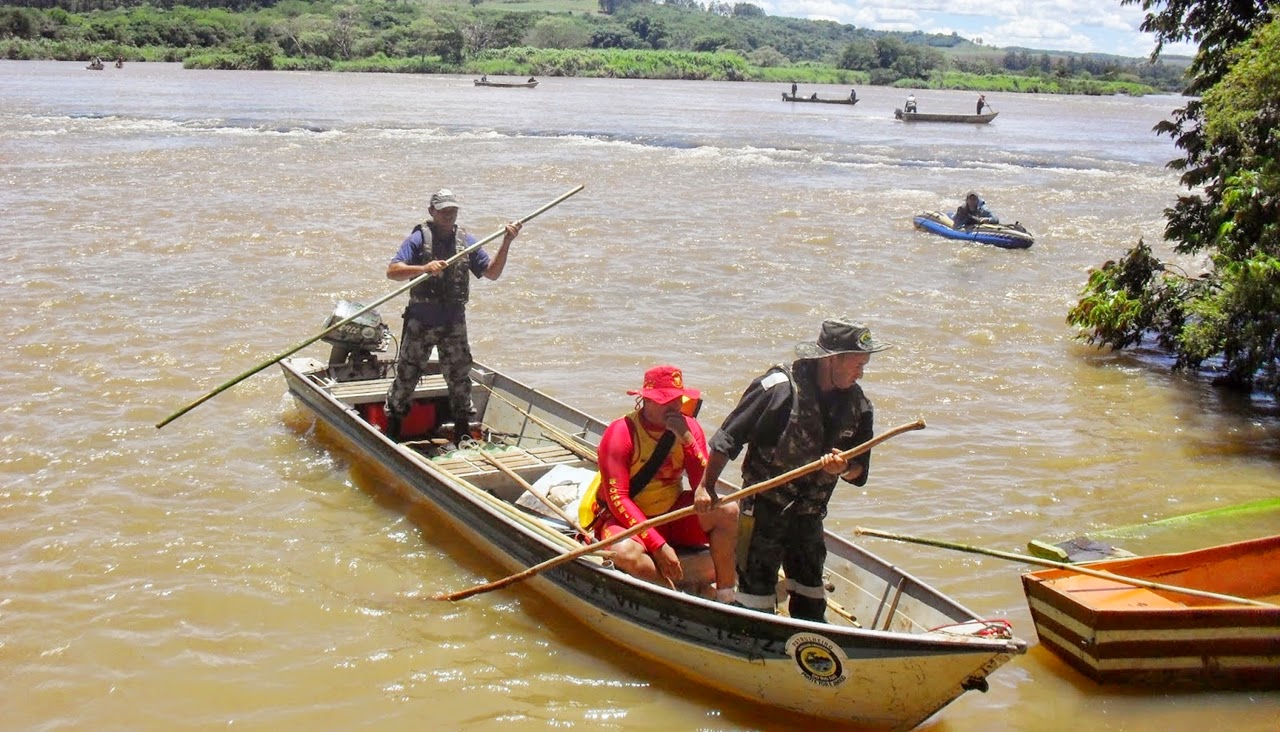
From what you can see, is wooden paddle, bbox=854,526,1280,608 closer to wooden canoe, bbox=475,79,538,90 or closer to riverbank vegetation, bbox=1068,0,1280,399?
riverbank vegetation, bbox=1068,0,1280,399

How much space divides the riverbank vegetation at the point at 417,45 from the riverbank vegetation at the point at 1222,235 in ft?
224

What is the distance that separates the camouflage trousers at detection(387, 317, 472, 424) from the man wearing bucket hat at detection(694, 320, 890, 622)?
12.6ft

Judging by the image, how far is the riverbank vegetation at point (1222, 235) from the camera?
35.6ft

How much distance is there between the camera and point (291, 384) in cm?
1055

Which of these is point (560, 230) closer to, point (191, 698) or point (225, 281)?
point (225, 281)

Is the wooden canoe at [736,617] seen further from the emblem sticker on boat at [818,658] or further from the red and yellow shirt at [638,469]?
the red and yellow shirt at [638,469]

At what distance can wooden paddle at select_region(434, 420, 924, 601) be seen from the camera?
525 centimetres

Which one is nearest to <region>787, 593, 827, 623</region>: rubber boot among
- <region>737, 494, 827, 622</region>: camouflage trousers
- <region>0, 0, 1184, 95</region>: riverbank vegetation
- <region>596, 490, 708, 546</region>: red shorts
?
<region>737, 494, 827, 622</region>: camouflage trousers

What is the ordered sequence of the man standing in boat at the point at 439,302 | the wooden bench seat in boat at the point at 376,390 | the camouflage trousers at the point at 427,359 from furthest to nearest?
the wooden bench seat in boat at the point at 376,390, the camouflage trousers at the point at 427,359, the man standing in boat at the point at 439,302

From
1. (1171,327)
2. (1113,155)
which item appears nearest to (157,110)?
(1113,155)

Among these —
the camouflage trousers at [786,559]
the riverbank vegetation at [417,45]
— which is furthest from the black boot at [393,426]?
the riverbank vegetation at [417,45]

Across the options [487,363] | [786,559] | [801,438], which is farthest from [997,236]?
[801,438]

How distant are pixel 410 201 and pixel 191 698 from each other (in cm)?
1865

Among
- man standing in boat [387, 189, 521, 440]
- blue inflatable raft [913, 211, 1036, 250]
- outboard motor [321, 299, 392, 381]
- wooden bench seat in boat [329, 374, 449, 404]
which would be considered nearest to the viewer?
man standing in boat [387, 189, 521, 440]
